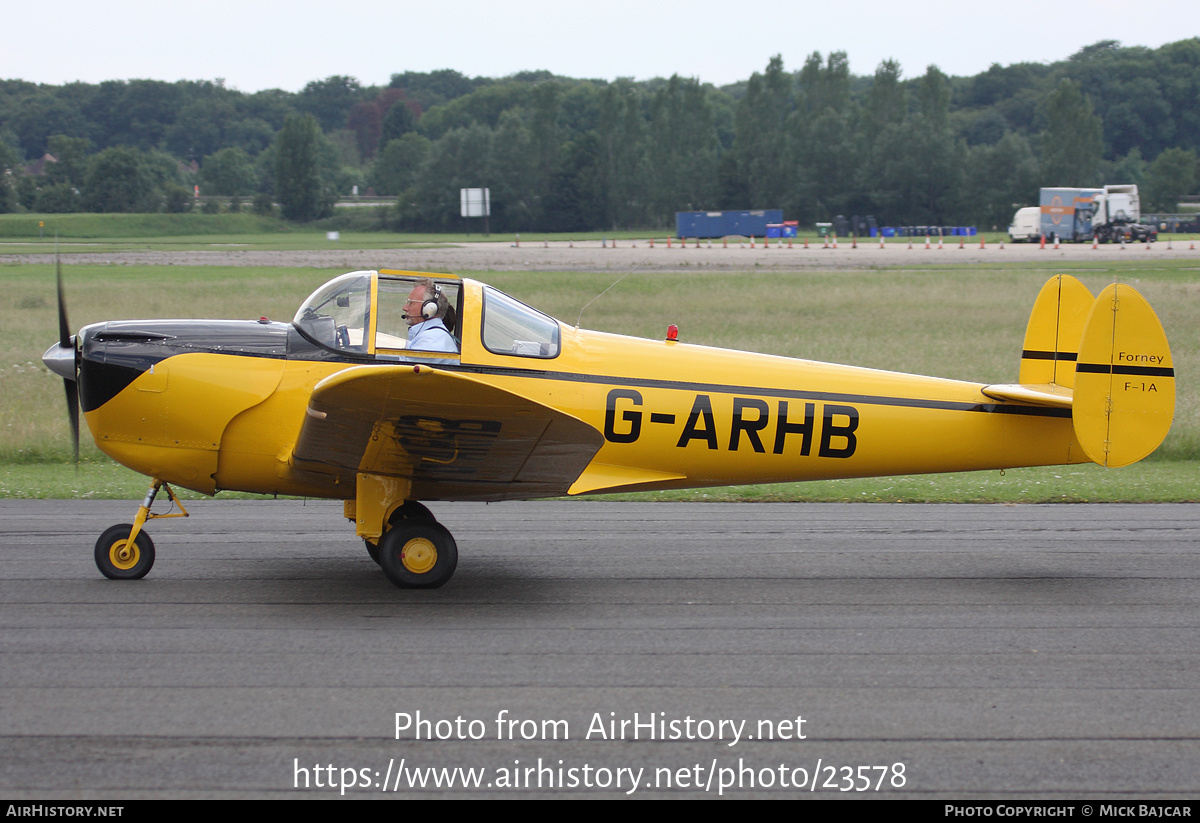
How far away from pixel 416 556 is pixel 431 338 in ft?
4.77

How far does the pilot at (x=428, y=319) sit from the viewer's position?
7133 millimetres

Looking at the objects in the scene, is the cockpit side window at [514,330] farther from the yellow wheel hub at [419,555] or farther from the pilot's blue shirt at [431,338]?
the yellow wheel hub at [419,555]

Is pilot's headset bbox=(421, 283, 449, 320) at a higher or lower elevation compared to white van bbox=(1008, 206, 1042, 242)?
lower

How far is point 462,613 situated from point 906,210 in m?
100

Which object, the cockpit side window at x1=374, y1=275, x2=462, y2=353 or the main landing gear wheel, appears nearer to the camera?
the cockpit side window at x1=374, y1=275, x2=462, y2=353

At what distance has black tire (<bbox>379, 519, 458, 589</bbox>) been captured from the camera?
279 inches

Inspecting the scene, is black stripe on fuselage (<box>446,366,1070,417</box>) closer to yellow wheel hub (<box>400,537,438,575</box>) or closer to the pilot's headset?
the pilot's headset

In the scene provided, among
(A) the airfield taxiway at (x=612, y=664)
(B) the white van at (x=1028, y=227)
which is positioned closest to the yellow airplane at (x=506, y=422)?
(A) the airfield taxiway at (x=612, y=664)

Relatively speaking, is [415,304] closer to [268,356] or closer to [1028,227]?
[268,356]

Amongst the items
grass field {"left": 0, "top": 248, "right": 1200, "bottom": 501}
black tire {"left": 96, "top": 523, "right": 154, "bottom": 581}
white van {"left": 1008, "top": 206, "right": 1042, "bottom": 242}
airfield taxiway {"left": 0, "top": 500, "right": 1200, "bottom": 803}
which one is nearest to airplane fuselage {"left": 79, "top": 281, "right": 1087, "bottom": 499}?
black tire {"left": 96, "top": 523, "right": 154, "bottom": 581}

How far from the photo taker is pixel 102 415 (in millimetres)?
6992

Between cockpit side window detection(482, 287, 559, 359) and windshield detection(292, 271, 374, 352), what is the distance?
0.81 meters

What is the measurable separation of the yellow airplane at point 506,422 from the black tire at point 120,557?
1 cm

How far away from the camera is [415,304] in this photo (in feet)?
23.5
